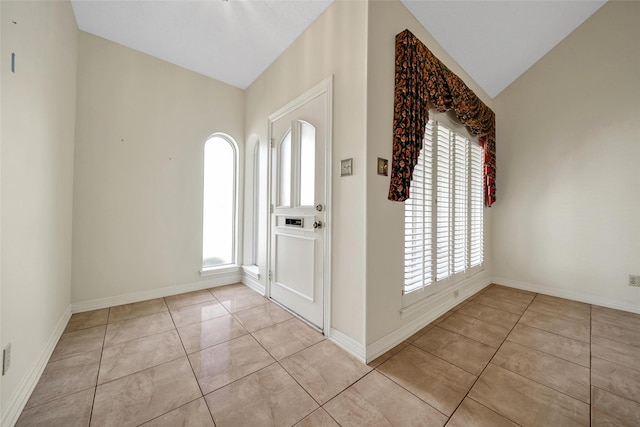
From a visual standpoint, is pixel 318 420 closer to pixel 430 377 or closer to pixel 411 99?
pixel 430 377

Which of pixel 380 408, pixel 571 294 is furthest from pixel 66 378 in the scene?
pixel 571 294

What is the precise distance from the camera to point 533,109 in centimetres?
322

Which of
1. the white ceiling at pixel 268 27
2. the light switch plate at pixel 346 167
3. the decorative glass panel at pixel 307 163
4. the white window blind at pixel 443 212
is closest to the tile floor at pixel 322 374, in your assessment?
the white window blind at pixel 443 212

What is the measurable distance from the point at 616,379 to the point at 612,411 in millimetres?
A: 404

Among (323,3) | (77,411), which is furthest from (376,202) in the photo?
(77,411)

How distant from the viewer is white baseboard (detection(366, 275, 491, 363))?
1722 millimetres

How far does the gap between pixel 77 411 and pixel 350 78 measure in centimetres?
265

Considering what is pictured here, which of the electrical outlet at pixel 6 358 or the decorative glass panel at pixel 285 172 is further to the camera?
the decorative glass panel at pixel 285 172

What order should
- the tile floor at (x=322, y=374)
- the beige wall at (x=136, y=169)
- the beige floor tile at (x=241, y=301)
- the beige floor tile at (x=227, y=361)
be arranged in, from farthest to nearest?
the beige floor tile at (x=241, y=301)
the beige wall at (x=136, y=169)
the beige floor tile at (x=227, y=361)
the tile floor at (x=322, y=374)

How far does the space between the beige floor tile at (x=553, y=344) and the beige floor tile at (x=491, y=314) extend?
0.12 metres

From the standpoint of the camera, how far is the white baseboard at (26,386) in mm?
1106

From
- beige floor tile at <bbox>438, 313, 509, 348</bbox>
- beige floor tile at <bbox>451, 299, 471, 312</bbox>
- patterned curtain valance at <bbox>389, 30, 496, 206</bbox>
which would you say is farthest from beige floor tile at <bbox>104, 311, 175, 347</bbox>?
beige floor tile at <bbox>451, 299, 471, 312</bbox>

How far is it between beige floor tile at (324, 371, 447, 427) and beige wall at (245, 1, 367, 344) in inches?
12.9

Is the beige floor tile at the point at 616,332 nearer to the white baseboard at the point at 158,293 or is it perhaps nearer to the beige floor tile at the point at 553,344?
the beige floor tile at the point at 553,344
